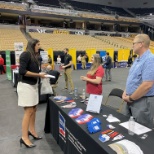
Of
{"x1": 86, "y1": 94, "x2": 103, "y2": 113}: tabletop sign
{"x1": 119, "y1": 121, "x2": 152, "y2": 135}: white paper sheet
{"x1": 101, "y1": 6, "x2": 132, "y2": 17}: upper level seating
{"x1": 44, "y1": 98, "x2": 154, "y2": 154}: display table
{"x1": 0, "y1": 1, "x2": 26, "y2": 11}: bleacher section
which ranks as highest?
{"x1": 101, "y1": 6, "x2": 132, "y2": 17}: upper level seating

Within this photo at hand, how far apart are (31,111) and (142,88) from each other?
146 cm

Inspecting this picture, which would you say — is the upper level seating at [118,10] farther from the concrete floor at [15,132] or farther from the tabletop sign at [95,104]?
the tabletop sign at [95,104]

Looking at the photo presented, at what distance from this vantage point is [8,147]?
2.43m

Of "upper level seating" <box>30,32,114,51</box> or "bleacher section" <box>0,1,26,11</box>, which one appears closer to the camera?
Result: "upper level seating" <box>30,32,114,51</box>

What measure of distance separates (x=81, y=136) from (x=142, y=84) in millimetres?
751

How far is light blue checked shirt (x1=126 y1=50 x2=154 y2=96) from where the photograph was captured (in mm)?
1636

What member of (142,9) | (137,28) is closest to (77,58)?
(137,28)

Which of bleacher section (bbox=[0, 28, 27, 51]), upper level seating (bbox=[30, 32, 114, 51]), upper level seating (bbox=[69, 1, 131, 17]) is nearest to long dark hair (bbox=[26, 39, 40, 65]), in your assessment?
bleacher section (bbox=[0, 28, 27, 51])

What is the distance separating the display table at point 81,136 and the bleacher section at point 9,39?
1079cm

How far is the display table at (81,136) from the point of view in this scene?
4.29ft

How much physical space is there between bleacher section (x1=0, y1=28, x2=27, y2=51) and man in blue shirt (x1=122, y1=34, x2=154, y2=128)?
11.5 meters

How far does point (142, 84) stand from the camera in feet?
5.41

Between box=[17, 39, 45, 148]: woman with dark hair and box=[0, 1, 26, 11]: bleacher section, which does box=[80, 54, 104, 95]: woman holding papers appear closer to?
box=[17, 39, 45, 148]: woman with dark hair

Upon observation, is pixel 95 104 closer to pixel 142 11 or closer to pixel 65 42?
pixel 65 42
